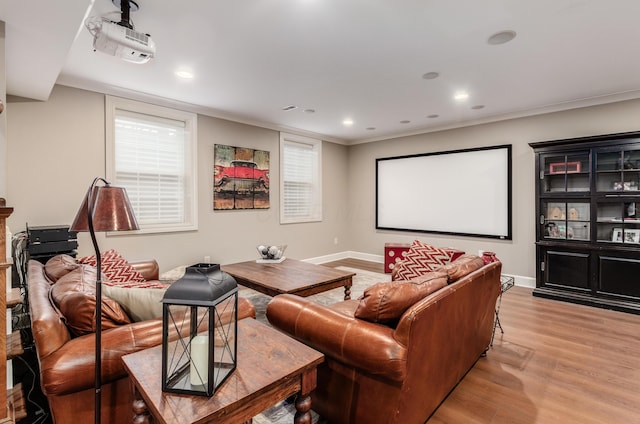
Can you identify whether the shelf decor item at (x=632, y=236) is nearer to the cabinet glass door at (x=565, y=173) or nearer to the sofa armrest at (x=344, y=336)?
the cabinet glass door at (x=565, y=173)

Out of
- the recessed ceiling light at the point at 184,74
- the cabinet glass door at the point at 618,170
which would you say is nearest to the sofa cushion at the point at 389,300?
the recessed ceiling light at the point at 184,74

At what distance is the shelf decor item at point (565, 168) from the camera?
4215 mm

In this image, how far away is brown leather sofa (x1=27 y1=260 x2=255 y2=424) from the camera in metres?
1.32

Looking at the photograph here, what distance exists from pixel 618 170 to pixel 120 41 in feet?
17.4

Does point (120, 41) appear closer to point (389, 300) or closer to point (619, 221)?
point (389, 300)

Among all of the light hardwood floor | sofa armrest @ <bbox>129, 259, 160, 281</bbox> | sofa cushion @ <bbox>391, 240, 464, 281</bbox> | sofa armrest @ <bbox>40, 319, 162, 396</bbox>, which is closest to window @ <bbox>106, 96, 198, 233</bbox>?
sofa armrest @ <bbox>129, 259, 160, 281</bbox>

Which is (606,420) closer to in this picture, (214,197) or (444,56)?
(444,56)

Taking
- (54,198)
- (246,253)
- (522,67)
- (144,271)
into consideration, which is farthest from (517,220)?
(54,198)

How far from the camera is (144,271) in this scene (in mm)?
3420

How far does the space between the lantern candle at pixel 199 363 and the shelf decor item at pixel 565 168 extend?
16.1 feet

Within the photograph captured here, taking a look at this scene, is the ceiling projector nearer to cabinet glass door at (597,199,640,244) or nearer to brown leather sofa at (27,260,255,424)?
brown leather sofa at (27,260,255,424)

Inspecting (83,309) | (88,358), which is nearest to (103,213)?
(83,309)

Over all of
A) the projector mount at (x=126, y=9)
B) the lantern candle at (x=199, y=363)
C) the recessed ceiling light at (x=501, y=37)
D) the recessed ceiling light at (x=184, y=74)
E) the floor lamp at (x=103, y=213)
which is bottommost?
the lantern candle at (x=199, y=363)

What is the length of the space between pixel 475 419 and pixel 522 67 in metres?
3.24
